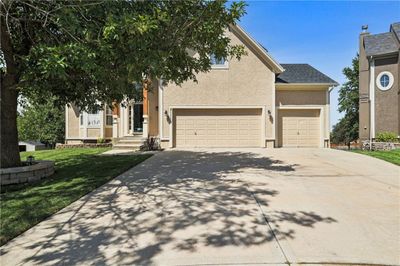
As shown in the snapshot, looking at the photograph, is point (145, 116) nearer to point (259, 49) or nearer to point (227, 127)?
point (227, 127)

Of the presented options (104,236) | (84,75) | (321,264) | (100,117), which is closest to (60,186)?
(84,75)

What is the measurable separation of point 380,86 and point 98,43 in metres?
21.3

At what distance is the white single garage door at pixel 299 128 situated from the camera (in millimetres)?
17594

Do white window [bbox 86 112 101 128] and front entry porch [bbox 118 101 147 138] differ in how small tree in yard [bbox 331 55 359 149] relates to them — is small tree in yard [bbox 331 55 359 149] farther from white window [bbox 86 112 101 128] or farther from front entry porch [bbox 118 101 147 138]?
white window [bbox 86 112 101 128]

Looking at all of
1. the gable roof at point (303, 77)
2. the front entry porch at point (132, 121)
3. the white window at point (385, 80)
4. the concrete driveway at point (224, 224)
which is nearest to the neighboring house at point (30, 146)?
the front entry porch at point (132, 121)

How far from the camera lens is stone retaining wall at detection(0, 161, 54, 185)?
25.3 ft

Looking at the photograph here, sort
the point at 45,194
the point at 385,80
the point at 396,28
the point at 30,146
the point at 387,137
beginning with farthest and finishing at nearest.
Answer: the point at 30,146 < the point at 396,28 < the point at 385,80 < the point at 387,137 < the point at 45,194

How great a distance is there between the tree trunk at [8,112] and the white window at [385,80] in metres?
22.2

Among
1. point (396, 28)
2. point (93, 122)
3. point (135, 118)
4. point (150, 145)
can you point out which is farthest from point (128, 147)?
point (396, 28)

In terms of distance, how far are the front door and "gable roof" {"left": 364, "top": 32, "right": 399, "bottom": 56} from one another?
17.0 m

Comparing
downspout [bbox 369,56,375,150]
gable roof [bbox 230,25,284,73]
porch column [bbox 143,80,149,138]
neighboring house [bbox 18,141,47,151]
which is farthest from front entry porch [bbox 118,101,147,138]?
A: downspout [bbox 369,56,375,150]

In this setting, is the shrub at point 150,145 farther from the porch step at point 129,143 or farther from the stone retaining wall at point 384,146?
the stone retaining wall at point 384,146

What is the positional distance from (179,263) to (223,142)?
13.9 metres

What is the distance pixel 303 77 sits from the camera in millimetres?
18078
